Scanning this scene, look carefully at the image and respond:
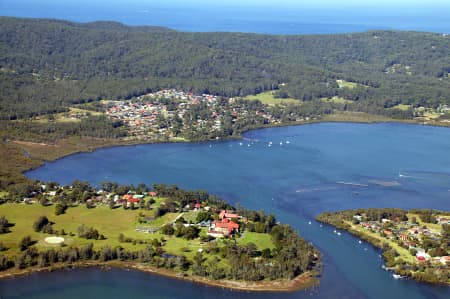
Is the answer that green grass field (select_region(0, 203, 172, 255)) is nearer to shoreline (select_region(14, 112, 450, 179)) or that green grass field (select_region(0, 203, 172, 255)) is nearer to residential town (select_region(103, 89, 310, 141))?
shoreline (select_region(14, 112, 450, 179))

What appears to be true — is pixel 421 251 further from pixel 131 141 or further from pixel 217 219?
pixel 131 141

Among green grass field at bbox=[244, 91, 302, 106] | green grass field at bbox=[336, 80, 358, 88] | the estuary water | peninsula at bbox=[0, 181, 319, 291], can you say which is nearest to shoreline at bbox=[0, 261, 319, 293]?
peninsula at bbox=[0, 181, 319, 291]

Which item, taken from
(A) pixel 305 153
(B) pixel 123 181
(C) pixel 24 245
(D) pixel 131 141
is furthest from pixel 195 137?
(C) pixel 24 245

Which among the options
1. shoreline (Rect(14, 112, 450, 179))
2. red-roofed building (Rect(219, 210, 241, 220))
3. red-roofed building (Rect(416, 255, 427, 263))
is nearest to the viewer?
red-roofed building (Rect(416, 255, 427, 263))

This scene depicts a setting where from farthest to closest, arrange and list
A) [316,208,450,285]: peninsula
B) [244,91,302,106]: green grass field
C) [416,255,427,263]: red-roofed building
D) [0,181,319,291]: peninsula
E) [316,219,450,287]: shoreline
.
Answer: [244,91,302,106]: green grass field → [416,255,427,263]: red-roofed building → [316,208,450,285]: peninsula → [316,219,450,287]: shoreline → [0,181,319,291]: peninsula

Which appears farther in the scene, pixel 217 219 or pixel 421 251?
pixel 217 219

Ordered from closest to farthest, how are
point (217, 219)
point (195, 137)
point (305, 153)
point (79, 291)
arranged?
point (79, 291)
point (217, 219)
point (305, 153)
point (195, 137)

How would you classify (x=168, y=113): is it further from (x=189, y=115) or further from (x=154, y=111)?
(x=189, y=115)
